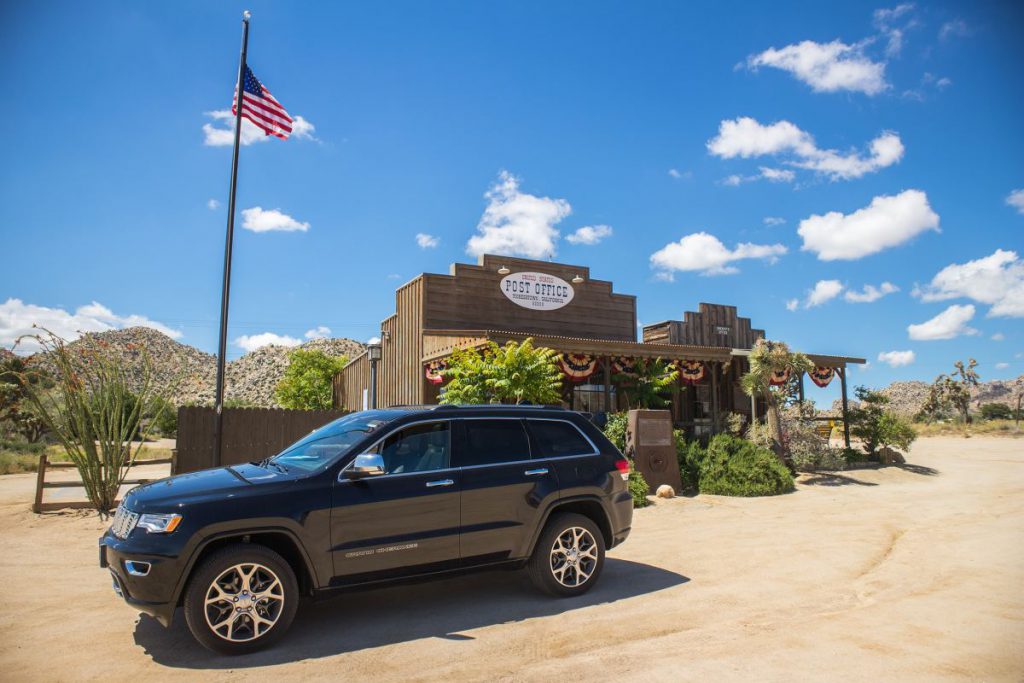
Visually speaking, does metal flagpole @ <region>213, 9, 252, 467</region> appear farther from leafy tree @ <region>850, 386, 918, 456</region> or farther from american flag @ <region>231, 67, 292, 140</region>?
leafy tree @ <region>850, 386, 918, 456</region>

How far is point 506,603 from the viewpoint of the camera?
5.95 m

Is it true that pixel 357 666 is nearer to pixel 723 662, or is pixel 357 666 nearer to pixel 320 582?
pixel 320 582

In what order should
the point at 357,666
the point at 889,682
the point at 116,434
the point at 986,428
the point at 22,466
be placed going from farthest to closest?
the point at 986,428
the point at 22,466
the point at 116,434
the point at 357,666
the point at 889,682

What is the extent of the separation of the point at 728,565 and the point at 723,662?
122 inches

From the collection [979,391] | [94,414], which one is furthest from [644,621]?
[979,391]

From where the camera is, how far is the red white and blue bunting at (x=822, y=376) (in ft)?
67.8

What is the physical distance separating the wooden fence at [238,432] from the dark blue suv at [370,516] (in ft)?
25.5

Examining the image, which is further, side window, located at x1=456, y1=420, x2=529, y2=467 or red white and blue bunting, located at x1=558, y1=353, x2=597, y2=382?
red white and blue bunting, located at x1=558, y1=353, x2=597, y2=382

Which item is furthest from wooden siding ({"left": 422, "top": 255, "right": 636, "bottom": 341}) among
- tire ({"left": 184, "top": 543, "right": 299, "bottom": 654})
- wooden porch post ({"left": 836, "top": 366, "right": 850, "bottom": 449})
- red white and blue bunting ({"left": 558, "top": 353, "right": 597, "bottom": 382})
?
tire ({"left": 184, "top": 543, "right": 299, "bottom": 654})

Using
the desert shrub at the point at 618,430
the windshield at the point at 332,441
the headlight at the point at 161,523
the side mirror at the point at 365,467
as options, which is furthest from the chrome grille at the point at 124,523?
the desert shrub at the point at 618,430

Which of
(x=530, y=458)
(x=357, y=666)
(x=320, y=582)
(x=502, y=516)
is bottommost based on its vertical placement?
(x=357, y=666)

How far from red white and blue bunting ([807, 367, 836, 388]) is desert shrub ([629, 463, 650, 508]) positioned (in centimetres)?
1064

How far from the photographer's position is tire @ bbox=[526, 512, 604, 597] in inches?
236

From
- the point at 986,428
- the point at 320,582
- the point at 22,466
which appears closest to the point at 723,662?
the point at 320,582
